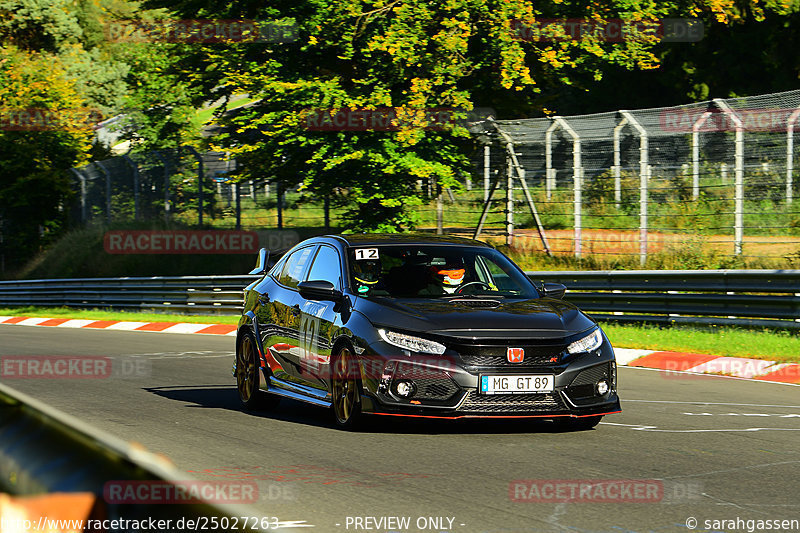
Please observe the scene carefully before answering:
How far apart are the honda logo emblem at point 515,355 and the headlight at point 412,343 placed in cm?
46

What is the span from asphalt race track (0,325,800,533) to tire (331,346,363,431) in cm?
13

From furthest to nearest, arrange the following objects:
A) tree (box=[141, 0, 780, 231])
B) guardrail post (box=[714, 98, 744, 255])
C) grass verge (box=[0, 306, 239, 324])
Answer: grass verge (box=[0, 306, 239, 324]) → tree (box=[141, 0, 780, 231]) → guardrail post (box=[714, 98, 744, 255])

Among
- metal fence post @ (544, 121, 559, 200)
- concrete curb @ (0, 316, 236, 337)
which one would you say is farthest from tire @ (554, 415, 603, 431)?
metal fence post @ (544, 121, 559, 200)

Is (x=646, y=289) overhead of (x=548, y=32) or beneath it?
beneath

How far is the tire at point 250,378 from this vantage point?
10.4 m

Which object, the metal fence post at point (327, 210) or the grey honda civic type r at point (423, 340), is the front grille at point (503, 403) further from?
the metal fence post at point (327, 210)

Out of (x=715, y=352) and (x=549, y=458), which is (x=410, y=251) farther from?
(x=715, y=352)

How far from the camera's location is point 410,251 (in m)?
9.84

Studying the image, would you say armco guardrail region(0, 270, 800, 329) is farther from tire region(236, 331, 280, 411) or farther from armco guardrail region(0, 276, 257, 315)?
armco guardrail region(0, 276, 257, 315)

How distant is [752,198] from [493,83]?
7793 mm

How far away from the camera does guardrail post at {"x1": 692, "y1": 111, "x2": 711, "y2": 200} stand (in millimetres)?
20406

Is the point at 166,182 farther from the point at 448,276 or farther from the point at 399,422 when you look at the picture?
the point at 399,422

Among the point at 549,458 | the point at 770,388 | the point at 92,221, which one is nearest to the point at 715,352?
the point at 770,388

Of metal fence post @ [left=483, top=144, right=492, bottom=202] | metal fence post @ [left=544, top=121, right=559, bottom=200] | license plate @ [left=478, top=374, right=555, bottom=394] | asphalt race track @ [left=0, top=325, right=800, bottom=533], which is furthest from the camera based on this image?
metal fence post @ [left=483, top=144, right=492, bottom=202]
